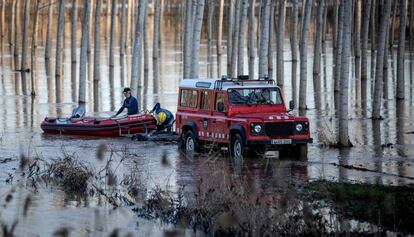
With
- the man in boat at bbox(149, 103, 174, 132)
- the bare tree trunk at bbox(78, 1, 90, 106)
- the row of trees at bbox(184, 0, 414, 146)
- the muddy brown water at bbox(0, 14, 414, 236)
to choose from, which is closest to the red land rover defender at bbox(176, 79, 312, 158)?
the muddy brown water at bbox(0, 14, 414, 236)

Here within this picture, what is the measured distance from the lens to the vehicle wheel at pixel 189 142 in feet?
87.7

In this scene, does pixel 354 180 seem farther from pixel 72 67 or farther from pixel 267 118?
pixel 72 67

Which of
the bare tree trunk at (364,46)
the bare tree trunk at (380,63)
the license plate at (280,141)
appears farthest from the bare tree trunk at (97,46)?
the license plate at (280,141)

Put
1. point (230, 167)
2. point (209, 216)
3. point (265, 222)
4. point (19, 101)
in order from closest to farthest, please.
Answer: point (265, 222)
point (209, 216)
point (230, 167)
point (19, 101)

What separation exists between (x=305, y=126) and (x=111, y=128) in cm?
764

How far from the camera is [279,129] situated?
24812mm

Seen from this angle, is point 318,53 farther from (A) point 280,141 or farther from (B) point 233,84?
(A) point 280,141

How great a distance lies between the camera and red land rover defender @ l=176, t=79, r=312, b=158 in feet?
81.0

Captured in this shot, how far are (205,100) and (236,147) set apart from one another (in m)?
1.91

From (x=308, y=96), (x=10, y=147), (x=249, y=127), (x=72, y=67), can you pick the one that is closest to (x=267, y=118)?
(x=249, y=127)

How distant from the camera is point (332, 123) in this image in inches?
1342

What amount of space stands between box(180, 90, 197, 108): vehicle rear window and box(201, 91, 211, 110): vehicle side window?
35 cm

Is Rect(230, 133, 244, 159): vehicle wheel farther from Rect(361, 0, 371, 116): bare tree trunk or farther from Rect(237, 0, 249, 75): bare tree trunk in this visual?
Rect(361, 0, 371, 116): bare tree trunk

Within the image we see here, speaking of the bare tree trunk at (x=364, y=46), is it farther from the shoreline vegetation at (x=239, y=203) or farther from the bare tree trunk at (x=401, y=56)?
the shoreline vegetation at (x=239, y=203)
